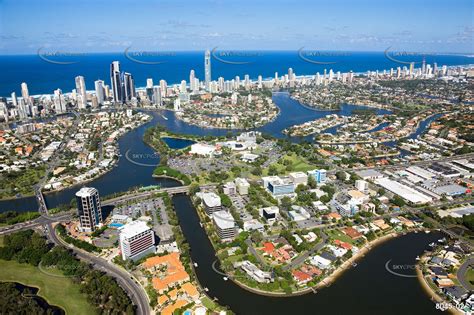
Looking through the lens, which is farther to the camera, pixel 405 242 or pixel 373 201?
pixel 373 201

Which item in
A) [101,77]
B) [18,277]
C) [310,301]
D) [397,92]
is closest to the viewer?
[310,301]

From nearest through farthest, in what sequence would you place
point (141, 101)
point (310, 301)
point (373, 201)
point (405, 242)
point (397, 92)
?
point (310, 301), point (405, 242), point (373, 201), point (141, 101), point (397, 92)

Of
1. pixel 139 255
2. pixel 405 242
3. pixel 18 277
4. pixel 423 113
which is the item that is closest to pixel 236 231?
pixel 139 255

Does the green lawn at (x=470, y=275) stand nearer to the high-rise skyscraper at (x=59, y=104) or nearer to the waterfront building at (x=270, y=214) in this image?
the waterfront building at (x=270, y=214)

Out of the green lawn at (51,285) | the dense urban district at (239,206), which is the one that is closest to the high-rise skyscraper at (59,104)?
the dense urban district at (239,206)

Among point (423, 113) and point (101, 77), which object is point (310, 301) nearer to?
point (423, 113)
